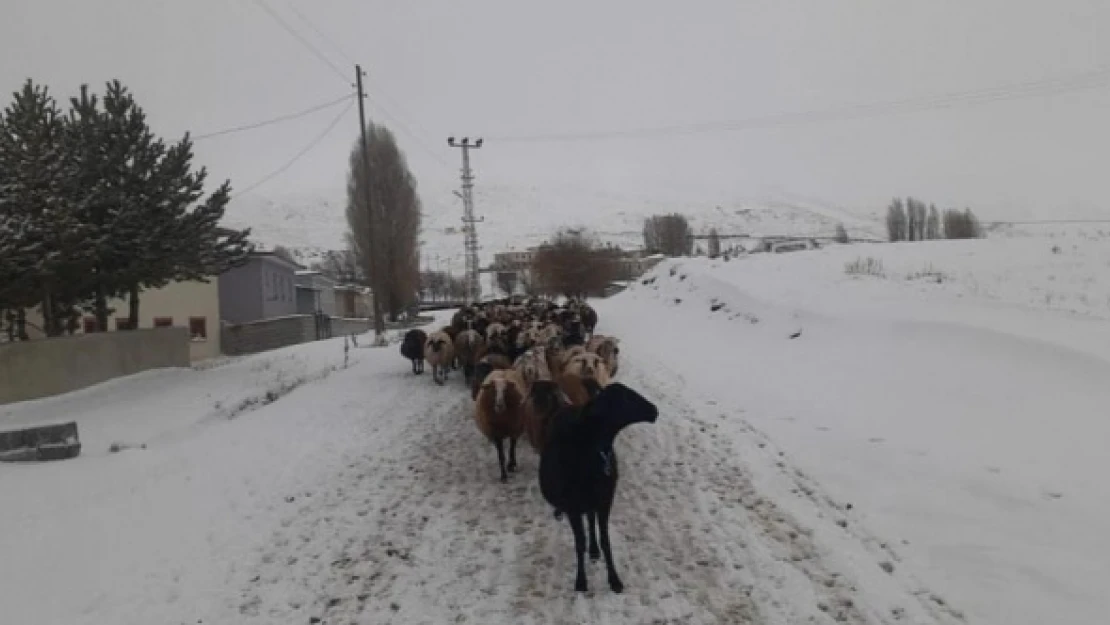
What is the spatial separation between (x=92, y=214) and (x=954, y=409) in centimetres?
2576

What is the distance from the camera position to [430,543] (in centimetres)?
758

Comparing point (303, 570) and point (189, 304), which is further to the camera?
point (189, 304)

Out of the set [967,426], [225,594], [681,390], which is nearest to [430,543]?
[225,594]

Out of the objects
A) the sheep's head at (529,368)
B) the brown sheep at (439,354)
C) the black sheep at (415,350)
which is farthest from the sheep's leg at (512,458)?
the black sheep at (415,350)

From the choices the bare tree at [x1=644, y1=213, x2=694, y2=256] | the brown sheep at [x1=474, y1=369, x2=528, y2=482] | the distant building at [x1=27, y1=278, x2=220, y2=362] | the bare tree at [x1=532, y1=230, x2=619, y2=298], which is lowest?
the brown sheep at [x1=474, y1=369, x2=528, y2=482]

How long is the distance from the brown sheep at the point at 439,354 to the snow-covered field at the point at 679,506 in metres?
1.09

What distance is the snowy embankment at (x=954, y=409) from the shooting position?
680 centimetres

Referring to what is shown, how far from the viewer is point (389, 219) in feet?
178

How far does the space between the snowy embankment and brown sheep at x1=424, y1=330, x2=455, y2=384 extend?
529 centimetres

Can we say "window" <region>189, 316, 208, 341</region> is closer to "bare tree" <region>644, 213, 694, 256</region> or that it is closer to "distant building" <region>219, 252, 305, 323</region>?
"distant building" <region>219, 252, 305, 323</region>

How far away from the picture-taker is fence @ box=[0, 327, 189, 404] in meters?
22.6

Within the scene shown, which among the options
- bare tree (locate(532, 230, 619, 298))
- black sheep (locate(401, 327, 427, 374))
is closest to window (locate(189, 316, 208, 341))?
bare tree (locate(532, 230, 619, 298))

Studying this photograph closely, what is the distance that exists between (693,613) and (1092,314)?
13049 mm

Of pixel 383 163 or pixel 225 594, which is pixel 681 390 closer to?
pixel 225 594
